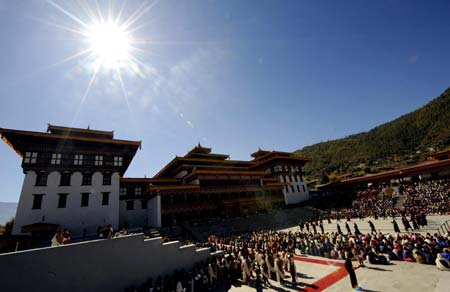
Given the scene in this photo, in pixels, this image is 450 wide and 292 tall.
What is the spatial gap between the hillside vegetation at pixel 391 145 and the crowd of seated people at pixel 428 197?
1305 inches

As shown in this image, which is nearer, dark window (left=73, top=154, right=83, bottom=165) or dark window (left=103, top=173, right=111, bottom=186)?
dark window (left=73, top=154, right=83, bottom=165)

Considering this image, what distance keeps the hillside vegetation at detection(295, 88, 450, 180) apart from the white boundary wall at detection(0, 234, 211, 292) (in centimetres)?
6966

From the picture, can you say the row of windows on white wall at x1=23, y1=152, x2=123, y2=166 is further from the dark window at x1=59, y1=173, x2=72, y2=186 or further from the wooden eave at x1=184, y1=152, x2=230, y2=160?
the wooden eave at x1=184, y1=152, x2=230, y2=160

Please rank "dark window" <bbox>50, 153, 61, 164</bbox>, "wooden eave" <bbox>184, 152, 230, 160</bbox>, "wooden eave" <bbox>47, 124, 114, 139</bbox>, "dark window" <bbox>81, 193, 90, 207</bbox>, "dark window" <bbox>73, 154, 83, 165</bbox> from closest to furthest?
"dark window" <bbox>50, 153, 61, 164</bbox>, "dark window" <bbox>81, 193, 90, 207</bbox>, "dark window" <bbox>73, 154, 83, 165</bbox>, "wooden eave" <bbox>47, 124, 114, 139</bbox>, "wooden eave" <bbox>184, 152, 230, 160</bbox>

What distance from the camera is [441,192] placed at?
1013 inches

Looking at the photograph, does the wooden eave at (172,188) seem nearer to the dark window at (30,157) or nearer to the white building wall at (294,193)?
the dark window at (30,157)

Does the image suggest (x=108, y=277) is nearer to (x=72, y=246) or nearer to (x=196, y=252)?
(x=72, y=246)

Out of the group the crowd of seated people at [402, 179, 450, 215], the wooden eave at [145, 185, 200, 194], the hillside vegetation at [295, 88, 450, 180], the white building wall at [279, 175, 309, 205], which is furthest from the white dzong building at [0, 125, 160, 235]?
the hillside vegetation at [295, 88, 450, 180]

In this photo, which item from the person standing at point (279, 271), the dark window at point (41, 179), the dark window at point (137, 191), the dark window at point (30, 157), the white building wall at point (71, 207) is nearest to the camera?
the person standing at point (279, 271)

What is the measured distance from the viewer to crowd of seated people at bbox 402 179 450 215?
22.4 meters

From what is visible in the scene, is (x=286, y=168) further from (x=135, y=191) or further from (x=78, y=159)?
(x=78, y=159)

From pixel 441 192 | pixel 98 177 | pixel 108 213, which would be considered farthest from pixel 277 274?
pixel 441 192

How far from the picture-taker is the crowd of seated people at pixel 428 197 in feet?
73.6

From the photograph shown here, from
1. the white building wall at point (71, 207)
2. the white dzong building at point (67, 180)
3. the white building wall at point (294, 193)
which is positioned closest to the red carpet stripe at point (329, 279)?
the white dzong building at point (67, 180)
